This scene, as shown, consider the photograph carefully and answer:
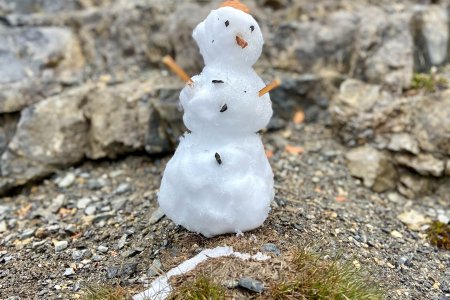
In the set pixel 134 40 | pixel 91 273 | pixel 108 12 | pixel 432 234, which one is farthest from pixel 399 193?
pixel 108 12

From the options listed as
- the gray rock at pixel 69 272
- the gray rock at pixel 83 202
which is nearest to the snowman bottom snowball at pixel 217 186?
the gray rock at pixel 69 272

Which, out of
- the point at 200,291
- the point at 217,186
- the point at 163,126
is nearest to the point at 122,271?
the point at 200,291

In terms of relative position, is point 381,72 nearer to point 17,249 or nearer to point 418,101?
point 418,101

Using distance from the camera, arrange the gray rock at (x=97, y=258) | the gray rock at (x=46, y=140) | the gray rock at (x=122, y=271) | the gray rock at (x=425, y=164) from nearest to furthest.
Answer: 1. the gray rock at (x=122, y=271)
2. the gray rock at (x=97, y=258)
3. the gray rock at (x=425, y=164)
4. the gray rock at (x=46, y=140)

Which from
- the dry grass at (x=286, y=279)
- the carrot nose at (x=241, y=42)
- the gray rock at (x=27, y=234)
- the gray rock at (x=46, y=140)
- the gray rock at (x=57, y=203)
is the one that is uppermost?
the carrot nose at (x=241, y=42)

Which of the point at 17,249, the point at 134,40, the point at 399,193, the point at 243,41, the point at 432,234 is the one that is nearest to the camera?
the point at 243,41

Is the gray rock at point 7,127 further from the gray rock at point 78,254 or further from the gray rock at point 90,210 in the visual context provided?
the gray rock at point 78,254
